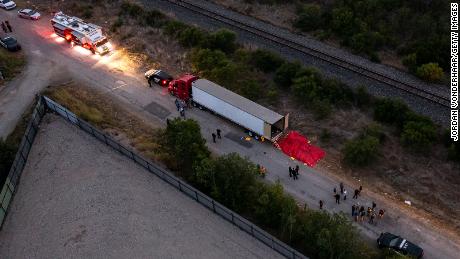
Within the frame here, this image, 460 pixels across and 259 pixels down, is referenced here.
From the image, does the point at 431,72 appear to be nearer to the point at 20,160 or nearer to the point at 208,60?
the point at 208,60

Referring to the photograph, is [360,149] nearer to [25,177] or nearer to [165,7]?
[25,177]

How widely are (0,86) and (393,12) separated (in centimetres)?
3466

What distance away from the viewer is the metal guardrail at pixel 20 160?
2624 centimetres

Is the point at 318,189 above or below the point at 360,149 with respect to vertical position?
below

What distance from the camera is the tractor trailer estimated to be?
1258 inches

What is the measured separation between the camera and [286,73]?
121ft

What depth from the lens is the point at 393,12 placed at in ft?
141

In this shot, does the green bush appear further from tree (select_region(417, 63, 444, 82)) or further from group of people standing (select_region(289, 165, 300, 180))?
tree (select_region(417, 63, 444, 82))

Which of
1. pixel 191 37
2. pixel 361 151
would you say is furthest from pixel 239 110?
pixel 191 37

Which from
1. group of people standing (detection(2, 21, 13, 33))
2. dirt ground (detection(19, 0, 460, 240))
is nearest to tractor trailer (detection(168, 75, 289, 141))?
dirt ground (detection(19, 0, 460, 240))

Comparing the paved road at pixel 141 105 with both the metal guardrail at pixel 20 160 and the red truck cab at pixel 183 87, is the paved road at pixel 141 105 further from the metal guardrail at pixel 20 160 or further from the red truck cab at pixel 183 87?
the metal guardrail at pixel 20 160

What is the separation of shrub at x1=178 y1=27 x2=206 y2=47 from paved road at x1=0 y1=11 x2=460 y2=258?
16.8 feet

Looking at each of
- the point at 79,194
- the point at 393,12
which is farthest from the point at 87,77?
the point at 393,12

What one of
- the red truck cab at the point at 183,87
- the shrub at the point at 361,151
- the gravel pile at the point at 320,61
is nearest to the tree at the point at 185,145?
the red truck cab at the point at 183,87
